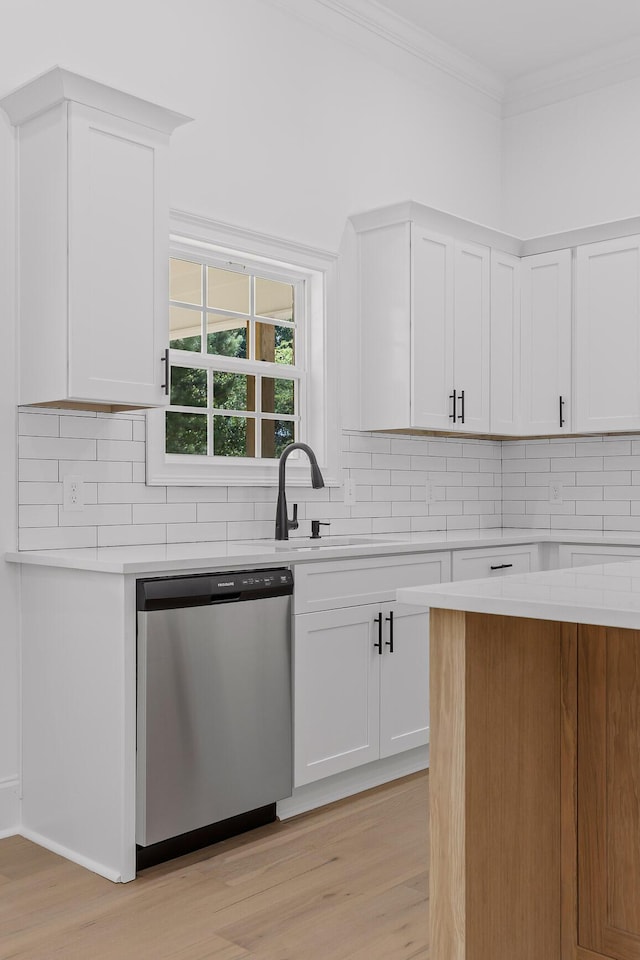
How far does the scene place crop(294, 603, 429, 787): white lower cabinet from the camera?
3127mm

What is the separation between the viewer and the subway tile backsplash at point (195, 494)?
3.10 metres

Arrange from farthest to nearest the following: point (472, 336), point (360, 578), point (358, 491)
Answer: point (472, 336)
point (358, 491)
point (360, 578)

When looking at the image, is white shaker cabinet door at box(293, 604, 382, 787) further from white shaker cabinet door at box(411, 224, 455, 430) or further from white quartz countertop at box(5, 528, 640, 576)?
white shaker cabinet door at box(411, 224, 455, 430)

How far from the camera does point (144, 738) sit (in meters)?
2.60

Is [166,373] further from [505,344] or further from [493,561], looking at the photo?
[505,344]

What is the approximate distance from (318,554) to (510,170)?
3185 mm

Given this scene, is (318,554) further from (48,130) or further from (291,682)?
(48,130)

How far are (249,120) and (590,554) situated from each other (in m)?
2.48

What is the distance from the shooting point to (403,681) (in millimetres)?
3545

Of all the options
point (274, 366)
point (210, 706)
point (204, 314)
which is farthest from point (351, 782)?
point (204, 314)

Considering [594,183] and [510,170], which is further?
[510,170]

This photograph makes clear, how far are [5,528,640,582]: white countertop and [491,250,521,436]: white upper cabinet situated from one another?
768 millimetres

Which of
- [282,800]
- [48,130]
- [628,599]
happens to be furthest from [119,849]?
[48,130]

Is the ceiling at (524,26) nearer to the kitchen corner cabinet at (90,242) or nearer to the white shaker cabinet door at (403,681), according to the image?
the kitchen corner cabinet at (90,242)
